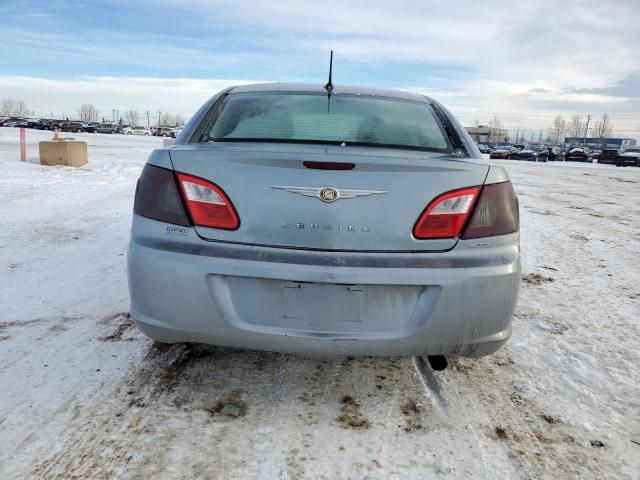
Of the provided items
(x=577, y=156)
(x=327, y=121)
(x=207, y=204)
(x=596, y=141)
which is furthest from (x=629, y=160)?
(x=596, y=141)

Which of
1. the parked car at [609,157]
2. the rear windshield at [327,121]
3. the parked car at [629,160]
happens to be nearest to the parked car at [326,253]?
the rear windshield at [327,121]

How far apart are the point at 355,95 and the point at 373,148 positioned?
884 millimetres

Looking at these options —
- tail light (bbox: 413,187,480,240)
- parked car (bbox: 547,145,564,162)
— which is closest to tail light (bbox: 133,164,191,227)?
tail light (bbox: 413,187,480,240)

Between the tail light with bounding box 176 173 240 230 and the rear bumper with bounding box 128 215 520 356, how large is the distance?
0.08 metres

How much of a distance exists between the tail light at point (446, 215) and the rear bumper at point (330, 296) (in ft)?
0.27

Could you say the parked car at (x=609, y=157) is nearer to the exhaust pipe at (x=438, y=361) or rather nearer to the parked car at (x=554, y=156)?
the parked car at (x=554, y=156)

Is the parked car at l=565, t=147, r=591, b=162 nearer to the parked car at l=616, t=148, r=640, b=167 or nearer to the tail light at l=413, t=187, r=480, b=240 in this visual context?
the parked car at l=616, t=148, r=640, b=167

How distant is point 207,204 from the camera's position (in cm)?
208

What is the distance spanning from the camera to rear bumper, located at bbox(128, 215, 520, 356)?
199cm

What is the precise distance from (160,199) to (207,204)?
0.24 metres

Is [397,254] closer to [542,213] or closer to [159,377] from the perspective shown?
[159,377]

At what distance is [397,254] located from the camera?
2018 mm

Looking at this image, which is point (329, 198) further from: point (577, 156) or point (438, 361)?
point (577, 156)

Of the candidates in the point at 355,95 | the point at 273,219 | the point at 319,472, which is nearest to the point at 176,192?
the point at 273,219
